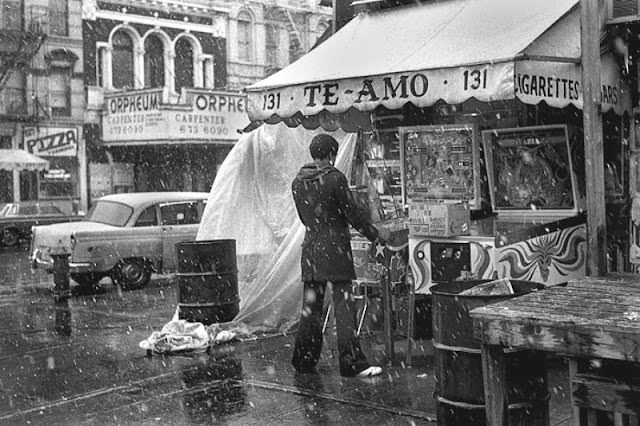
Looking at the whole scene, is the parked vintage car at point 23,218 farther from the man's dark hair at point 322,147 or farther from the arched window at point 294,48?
the man's dark hair at point 322,147

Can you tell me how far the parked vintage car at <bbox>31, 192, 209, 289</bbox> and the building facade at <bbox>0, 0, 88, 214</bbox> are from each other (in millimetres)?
14867

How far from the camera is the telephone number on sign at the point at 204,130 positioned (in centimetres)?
2928

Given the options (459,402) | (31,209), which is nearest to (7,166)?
(31,209)

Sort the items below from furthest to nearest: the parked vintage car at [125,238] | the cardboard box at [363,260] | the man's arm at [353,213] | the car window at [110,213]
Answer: the car window at [110,213] < the parked vintage car at [125,238] < the cardboard box at [363,260] < the man's arm at [353,213]

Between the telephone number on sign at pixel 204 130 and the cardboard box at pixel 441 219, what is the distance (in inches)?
846

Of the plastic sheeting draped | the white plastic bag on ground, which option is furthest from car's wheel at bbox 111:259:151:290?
the white plastic bag on ground

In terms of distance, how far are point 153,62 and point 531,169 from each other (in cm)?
2754

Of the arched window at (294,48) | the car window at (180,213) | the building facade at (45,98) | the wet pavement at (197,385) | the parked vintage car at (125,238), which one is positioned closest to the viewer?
the wet pavement at (197,385)

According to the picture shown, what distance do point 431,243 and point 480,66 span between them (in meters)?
1.89

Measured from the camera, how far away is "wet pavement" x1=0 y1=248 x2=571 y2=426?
6.84 metres

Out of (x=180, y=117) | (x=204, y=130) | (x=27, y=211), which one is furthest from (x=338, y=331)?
(x=204, y=130)

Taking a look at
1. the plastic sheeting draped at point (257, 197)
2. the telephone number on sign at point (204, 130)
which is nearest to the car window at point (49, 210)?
the telephone number on sign at point (204, 130)

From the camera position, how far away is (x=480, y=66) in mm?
7488

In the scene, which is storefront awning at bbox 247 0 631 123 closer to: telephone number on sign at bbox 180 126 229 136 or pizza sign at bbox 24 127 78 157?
telephone number on sign at bbox 180 126 229 136
